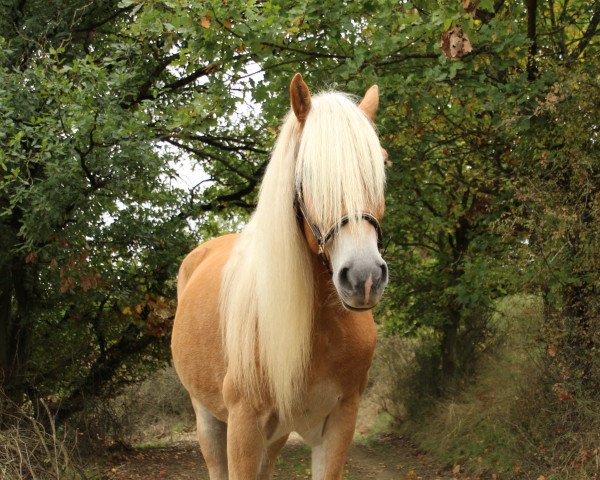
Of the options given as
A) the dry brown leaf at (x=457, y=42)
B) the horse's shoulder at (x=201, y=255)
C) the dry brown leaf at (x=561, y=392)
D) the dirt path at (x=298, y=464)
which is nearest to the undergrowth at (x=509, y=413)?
the dry brown leaf at (x=561, y=392)

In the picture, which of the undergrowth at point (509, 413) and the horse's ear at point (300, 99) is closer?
the horse's ear at point (300, 99)

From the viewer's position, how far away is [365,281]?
2654 millimetres

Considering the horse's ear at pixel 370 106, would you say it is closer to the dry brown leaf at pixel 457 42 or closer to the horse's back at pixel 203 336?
the horse's back at pixel 203 336

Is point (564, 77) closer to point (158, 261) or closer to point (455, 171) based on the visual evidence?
point (455, 171)

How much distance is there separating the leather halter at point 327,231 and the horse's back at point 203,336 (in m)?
1.09

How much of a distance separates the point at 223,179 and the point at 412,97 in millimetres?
5295

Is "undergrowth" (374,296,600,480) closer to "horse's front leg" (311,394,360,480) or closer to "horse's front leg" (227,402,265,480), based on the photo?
"horse's front leg" (311,394,360,480)

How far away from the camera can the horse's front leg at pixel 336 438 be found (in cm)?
343

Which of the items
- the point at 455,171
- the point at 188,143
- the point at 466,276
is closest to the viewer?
the point at 466,276

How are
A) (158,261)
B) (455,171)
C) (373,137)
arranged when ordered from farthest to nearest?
(455,171) < (158,261) < (373,137)

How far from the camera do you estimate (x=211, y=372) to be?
13.4 ft

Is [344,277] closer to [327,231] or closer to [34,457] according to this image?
[327,231]

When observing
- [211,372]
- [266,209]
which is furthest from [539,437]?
[266,209]

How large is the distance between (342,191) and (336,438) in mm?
1170
